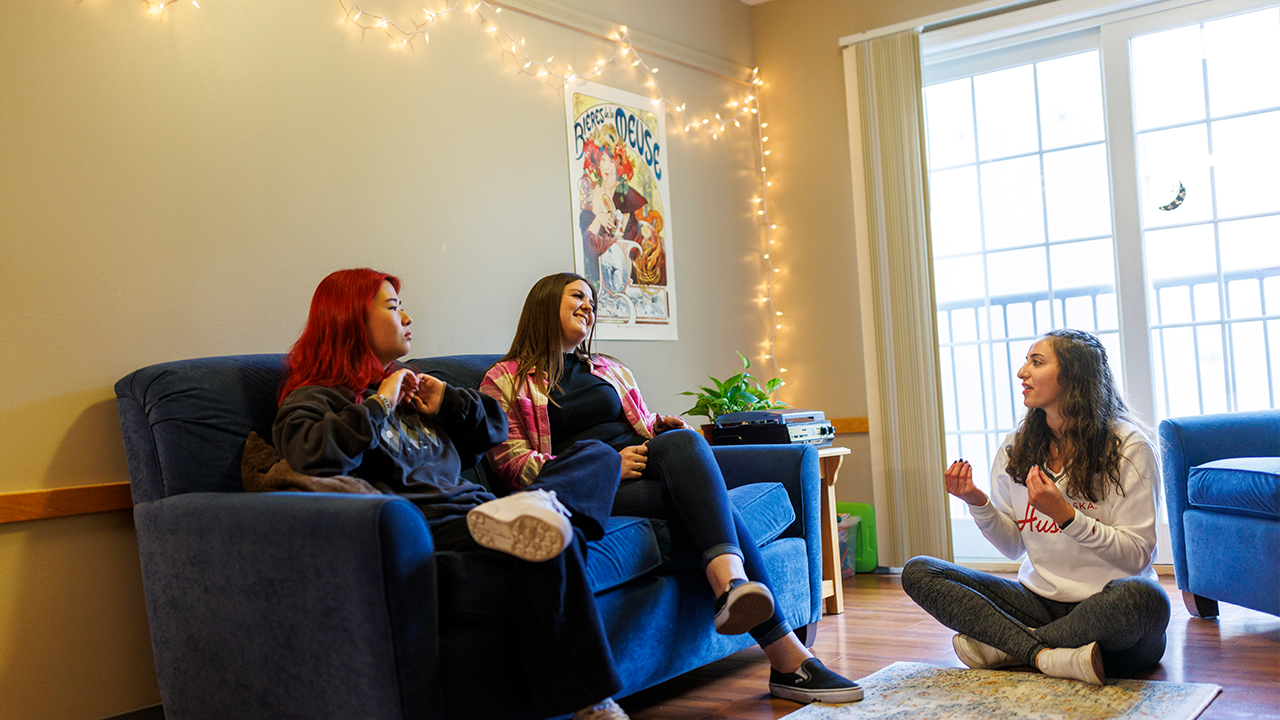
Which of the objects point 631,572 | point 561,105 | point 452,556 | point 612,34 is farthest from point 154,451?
point 612,34

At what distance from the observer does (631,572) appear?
2057 mm

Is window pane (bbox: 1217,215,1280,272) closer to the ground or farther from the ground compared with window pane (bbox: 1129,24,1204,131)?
closer to the ground

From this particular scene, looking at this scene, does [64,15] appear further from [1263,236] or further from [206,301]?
[1263,236]

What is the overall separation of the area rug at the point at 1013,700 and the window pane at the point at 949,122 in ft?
8.21

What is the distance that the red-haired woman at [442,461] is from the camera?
67.2 inches

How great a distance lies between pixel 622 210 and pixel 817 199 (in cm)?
105

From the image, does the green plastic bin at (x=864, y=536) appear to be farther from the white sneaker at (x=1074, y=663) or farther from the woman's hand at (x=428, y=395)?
the woman's hand at (x=428, y=395)

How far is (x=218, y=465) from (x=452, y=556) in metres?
0.59

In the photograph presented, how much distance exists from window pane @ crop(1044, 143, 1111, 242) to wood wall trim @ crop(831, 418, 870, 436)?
41.9 inches

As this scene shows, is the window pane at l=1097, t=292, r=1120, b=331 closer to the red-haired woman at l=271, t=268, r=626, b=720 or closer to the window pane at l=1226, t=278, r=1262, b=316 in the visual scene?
the window pane at l=1226, t=278, r=1262, b=316

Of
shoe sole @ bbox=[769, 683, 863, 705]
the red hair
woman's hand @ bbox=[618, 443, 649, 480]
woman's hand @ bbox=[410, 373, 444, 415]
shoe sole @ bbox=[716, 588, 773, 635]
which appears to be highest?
the red hair

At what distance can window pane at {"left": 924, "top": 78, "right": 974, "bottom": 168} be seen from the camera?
406 cm

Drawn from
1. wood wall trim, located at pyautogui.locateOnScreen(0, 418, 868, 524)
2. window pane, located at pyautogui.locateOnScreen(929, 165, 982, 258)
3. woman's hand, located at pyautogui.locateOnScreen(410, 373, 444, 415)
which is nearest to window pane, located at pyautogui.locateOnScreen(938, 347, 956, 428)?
window pane, located at pyautogui.locateOnScreen(929, 165, 982, 258)

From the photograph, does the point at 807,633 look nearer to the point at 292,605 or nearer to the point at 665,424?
the point at 665,424
